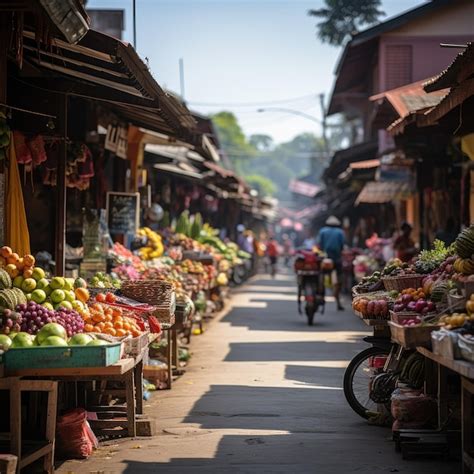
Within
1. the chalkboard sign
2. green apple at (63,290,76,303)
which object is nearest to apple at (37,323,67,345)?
green apple at (63,290,76,303)

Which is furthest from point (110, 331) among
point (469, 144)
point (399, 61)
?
point (399, 61)

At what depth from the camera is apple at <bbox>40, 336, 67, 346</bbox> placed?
22.3ft

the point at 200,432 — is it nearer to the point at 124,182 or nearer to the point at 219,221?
the point at 124,182

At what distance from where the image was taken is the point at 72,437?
782 cm

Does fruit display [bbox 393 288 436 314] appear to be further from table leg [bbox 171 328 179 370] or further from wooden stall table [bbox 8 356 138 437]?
table leg [bbox 171 328 179 370]

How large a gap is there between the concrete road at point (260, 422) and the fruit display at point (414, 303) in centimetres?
117

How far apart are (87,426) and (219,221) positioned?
29.4 m

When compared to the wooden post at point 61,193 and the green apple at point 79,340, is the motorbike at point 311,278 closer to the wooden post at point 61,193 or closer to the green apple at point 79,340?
the wooden post at point 61,193

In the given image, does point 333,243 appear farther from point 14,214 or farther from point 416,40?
point 14,214

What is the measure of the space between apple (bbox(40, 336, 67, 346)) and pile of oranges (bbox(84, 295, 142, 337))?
0.90m

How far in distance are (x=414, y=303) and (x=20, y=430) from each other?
3281mm

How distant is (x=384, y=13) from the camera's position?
43250mm

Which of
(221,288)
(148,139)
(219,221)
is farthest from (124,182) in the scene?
(219,221)

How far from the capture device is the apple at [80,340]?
22.5 feet
